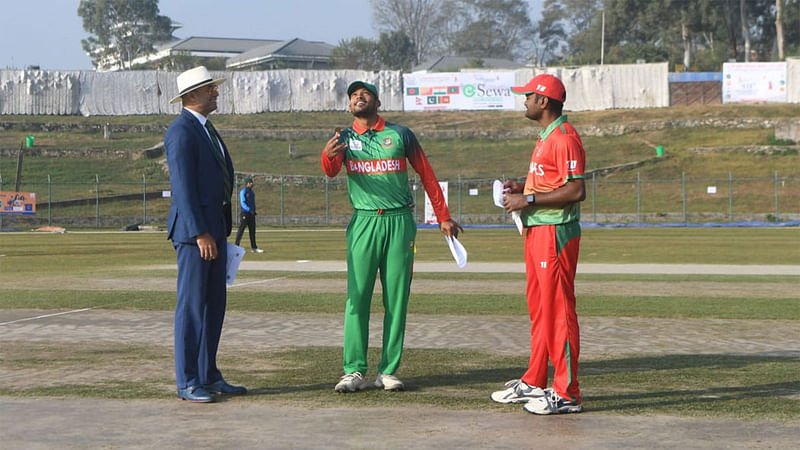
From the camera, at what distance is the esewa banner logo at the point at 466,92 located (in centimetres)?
7438

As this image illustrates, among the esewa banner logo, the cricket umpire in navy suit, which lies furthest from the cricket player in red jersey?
the esewa banner logo

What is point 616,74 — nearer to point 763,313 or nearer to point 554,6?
point 763,313

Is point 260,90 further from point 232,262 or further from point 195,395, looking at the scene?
point 195,395

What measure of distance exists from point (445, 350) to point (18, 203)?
4207 centimetres

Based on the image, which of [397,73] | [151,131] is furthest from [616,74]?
[151,131]

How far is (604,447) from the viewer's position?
6129 millimetres

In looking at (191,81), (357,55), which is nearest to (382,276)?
(191,81)

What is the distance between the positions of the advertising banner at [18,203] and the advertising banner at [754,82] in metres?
45.8

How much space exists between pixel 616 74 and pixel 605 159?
1500 cm

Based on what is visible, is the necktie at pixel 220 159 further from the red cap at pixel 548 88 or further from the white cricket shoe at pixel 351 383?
the red cap at pixel 548 88

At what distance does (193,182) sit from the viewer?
7844 millimetres

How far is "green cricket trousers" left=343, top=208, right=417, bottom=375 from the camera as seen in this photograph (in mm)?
8195

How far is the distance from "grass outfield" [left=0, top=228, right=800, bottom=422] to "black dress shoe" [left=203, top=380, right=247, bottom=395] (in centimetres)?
13

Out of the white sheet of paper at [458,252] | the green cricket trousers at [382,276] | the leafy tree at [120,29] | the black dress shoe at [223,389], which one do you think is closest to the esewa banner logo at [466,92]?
the white sheet of paper at [458,252]
